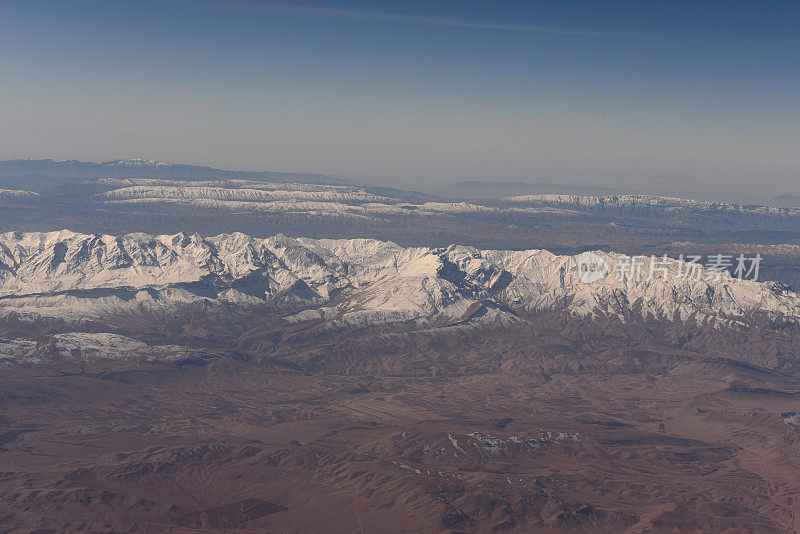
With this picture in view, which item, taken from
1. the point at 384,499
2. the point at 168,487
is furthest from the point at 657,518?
the point at 168,487

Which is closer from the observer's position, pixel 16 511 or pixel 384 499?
pixel 16 511

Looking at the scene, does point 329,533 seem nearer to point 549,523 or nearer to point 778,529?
point 549,523

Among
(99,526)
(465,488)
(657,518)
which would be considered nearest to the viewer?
(99,526)

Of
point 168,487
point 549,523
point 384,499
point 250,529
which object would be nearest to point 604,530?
point 549,523

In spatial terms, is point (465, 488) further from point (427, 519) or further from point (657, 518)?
point (657, 518)

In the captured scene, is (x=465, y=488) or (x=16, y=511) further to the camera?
(x=465, y=488)

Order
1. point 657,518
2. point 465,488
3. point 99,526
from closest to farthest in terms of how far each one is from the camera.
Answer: point 99,526
point 657,518
point 465,488

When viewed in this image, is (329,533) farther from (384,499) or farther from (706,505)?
(706,505)

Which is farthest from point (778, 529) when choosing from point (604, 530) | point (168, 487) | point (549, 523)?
point (168, 487)
